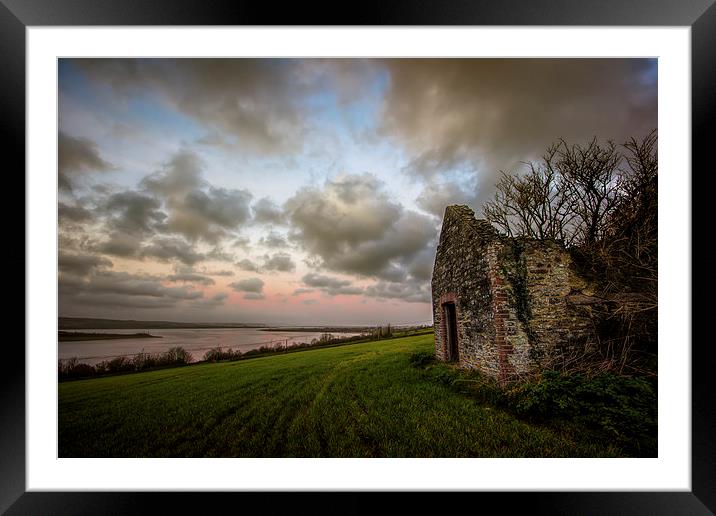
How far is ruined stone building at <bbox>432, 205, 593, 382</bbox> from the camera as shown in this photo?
14.0ft

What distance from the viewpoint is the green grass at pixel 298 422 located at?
3.17 metres

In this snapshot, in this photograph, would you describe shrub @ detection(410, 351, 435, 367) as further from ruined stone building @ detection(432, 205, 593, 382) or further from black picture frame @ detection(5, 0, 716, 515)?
black picture frame @ detection(5, 0, 716, 515)

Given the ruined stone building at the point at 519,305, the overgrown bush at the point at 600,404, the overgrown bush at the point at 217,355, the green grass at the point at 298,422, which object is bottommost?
the overgrown bush at the point at 217,355

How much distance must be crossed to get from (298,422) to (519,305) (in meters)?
4.09

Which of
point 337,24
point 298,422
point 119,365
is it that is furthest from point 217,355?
point 337,24

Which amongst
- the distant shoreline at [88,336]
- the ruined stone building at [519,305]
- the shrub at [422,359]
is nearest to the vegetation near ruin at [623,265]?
the ruined stone building at [519,305]

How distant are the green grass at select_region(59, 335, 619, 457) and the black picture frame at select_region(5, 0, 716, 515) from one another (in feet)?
2.59

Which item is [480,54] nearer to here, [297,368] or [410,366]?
[410,366]

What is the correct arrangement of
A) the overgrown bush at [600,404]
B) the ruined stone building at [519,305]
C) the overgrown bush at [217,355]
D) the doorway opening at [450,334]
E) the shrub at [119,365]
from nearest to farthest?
1. the overgrown bush at [600,404]
2. the ruined stone building at [519,305]
3. the shrub at [119,365]
4. the doorway opening at [450,334]
5. the overgrown bush at [217,355]

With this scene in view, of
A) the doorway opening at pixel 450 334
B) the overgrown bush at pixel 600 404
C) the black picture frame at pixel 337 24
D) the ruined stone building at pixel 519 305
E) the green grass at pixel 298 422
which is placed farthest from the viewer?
the doorway opening at pixel 450 334

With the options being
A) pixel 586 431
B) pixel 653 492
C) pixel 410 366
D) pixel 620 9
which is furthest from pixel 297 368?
pixel 620 9

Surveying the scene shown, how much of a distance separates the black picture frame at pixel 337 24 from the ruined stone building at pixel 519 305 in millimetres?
1984

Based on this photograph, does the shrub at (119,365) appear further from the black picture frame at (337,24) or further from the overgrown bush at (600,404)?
the overgrown bush at (600,404)

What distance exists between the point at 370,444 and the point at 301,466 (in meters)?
0.87
